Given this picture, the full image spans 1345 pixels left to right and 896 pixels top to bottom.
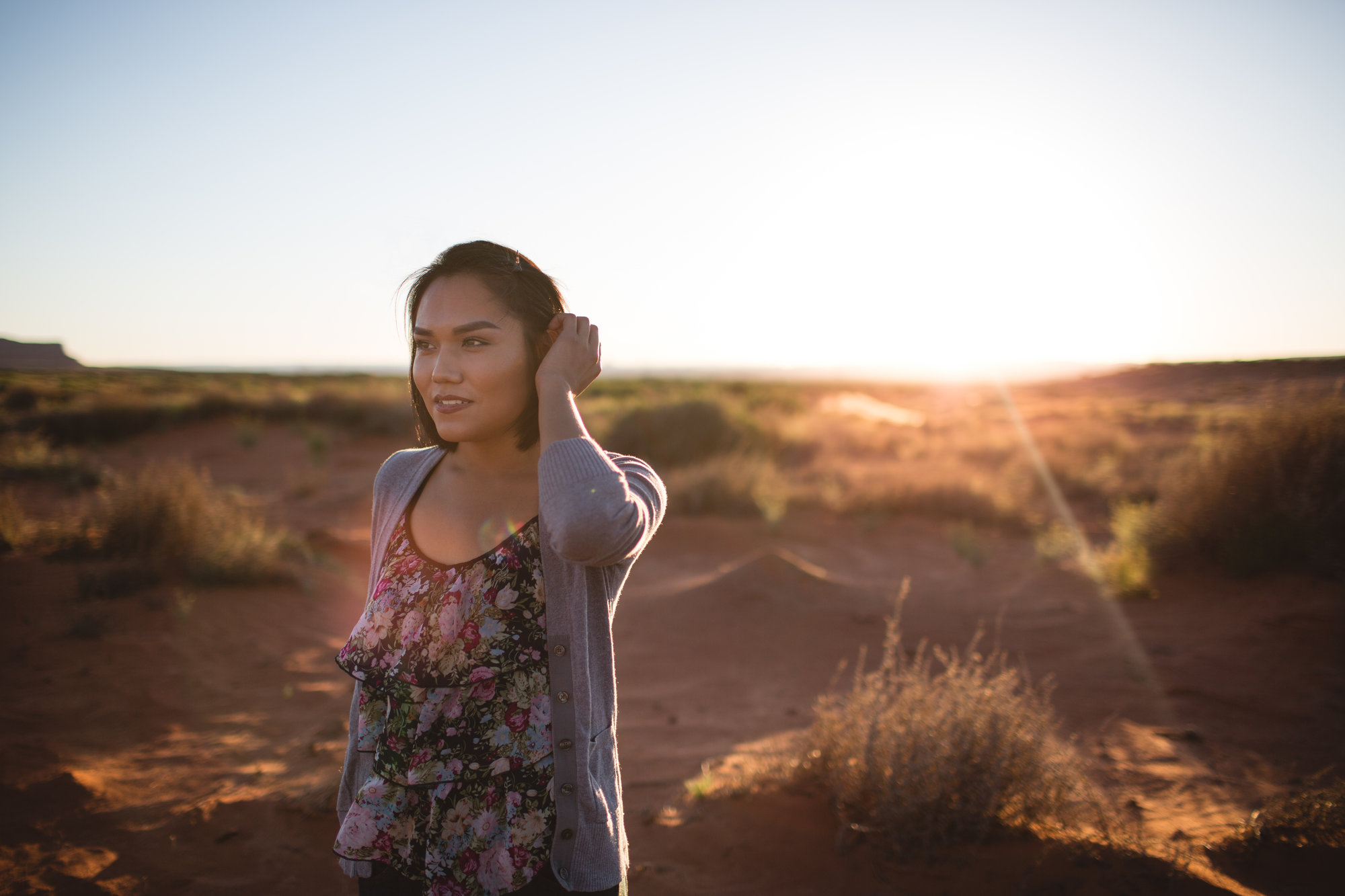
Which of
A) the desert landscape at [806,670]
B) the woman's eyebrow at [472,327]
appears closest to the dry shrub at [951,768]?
the desert landscape at [806,670]

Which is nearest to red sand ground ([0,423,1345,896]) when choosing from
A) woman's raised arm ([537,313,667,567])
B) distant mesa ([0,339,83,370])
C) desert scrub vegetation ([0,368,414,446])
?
distant mesa ([0,339,83,370])

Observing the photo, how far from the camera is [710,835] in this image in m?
3.39

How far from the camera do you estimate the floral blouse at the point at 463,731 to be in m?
1.44

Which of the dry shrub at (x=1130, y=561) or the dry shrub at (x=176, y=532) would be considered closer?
the dry shrub at (x=176, y=532)

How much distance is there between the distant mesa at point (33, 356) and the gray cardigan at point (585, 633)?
2.51 meters

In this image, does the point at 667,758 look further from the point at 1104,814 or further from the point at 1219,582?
the point at 1219,582

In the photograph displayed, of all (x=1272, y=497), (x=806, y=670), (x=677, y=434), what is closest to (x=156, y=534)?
(x=806, y=670)

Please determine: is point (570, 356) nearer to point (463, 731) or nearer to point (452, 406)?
point (452, 406)

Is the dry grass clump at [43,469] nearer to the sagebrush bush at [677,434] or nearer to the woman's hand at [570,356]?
the sagebrush bush at [677,434]

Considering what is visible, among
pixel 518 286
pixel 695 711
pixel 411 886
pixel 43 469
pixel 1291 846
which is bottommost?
pixel 695 711

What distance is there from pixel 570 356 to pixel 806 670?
5.21m

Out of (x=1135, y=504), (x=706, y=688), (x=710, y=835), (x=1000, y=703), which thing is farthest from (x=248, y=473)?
(x=1135, y=504)

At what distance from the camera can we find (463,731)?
1479 mm

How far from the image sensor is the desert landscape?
3.07 m
